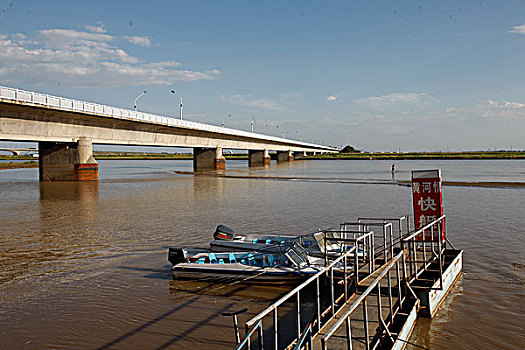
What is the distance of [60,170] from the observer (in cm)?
4153

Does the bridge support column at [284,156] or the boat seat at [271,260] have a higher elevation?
the bridge support column at [284,156]

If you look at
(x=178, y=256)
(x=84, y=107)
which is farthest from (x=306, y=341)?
(x=84, y=107)

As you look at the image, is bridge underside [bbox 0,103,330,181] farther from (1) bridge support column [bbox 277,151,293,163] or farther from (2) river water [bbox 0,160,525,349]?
(1) bridge support column [bbox 277,151,293,163]

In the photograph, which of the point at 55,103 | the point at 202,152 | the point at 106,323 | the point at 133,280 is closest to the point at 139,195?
the point at 55,103

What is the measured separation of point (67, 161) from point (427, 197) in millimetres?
37036

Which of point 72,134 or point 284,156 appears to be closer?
point 72,134

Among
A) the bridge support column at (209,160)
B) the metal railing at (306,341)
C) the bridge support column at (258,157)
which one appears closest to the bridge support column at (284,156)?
the bridge support column at (258,157)

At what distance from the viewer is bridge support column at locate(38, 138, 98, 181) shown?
40.2 metres

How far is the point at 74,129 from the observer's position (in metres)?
38.5

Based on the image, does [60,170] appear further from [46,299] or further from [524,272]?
[524,272]

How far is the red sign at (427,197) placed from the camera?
1202 cm

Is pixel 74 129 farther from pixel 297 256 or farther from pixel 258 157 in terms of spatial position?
pixel 258 157

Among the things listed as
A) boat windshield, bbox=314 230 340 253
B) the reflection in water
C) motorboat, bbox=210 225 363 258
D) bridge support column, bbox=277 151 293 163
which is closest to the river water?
the reflection in water

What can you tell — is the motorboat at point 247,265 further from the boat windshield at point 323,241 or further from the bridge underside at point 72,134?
the bridge underside at point 72,134
